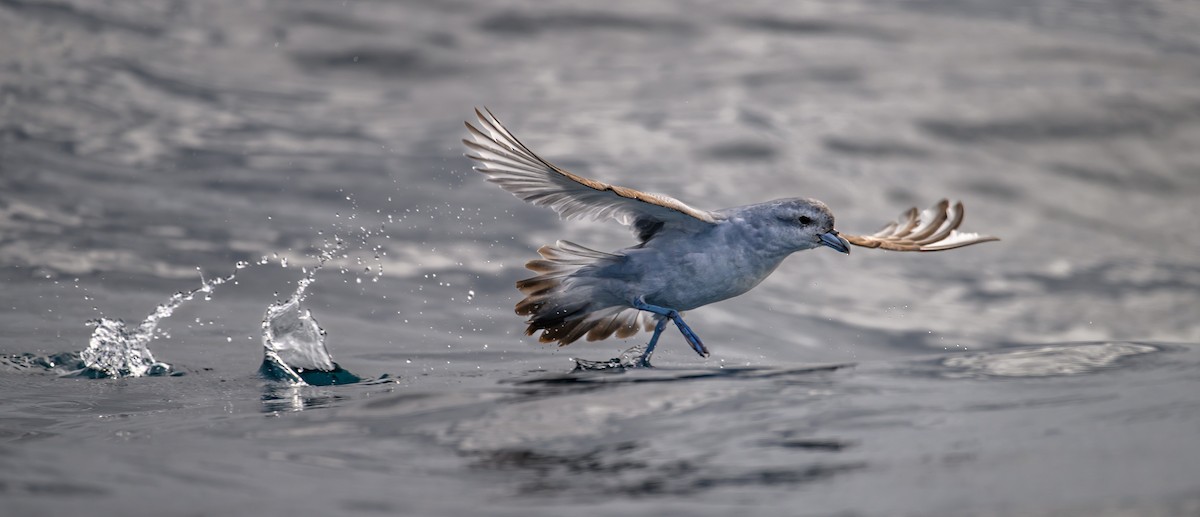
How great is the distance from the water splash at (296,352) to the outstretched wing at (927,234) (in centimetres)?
326

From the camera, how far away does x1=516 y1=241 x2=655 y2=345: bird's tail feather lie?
6.87 m

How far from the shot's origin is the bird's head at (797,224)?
22.6 feet

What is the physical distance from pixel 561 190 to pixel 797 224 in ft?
4.55

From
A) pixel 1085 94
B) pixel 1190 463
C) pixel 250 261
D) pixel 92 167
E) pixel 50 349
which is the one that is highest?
pixel 1085 94

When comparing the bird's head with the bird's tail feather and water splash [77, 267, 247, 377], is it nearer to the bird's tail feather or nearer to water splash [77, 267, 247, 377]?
the bird's tail feather

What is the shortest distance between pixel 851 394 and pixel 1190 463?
173 cm

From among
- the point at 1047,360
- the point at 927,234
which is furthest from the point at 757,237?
the point at 927,234

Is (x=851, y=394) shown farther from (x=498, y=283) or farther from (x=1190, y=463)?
(x=498, y=283)

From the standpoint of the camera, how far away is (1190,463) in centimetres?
453

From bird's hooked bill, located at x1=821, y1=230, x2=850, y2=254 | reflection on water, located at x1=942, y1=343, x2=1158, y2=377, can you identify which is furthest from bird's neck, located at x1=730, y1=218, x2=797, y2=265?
reflection on water, located at x1=942, y1=343, x2=1158, y2=377

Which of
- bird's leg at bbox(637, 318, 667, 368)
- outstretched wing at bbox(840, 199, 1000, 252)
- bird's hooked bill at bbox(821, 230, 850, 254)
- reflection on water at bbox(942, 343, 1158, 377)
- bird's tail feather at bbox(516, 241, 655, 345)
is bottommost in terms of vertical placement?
reflection on water at bbox(942, 343, 1158, 377)

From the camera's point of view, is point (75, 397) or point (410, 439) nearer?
point (410, 439)

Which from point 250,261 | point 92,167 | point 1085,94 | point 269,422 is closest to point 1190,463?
point 269,422

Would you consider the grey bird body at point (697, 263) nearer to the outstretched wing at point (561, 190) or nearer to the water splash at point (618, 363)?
the outstretched wing at point (561, 190)
